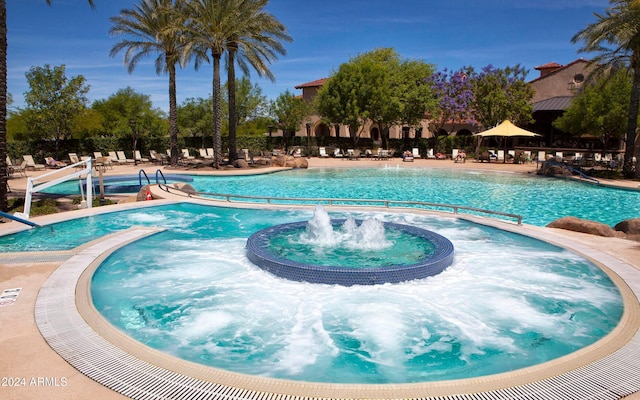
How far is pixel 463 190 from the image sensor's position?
19562 mm

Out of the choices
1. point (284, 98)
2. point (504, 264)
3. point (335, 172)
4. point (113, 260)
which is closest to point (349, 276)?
point (504, 264)

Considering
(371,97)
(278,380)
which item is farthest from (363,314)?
(371,97)

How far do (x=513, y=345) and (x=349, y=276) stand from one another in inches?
104

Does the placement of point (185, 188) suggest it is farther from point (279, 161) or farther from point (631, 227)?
point (631, 227)

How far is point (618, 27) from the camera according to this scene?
1945 centimetres

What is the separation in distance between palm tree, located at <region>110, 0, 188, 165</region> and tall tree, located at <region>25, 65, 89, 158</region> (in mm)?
5710

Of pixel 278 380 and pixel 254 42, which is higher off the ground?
pixel 254 42

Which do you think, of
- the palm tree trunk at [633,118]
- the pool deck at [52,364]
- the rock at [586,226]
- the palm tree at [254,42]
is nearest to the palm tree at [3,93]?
the pool deck at [52,364]

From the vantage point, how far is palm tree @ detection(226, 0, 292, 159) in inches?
953

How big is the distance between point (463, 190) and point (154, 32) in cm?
1904

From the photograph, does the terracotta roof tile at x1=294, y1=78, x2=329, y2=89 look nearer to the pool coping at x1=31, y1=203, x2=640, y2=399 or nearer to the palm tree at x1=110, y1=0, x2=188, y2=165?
the palm tree at x1=110, y1=0, x2=188, y2=165

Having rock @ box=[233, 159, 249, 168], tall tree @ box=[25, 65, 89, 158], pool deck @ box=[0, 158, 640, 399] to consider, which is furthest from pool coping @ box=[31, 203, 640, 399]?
tall tree @ box=[25, 65, 89, 158]

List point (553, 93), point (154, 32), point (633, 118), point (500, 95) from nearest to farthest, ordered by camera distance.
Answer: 1. point (633, 118)
2. point (154, 32)
3. point (500, 95)
4. point (553, 93)

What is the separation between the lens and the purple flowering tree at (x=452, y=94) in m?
37.8
